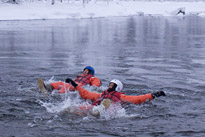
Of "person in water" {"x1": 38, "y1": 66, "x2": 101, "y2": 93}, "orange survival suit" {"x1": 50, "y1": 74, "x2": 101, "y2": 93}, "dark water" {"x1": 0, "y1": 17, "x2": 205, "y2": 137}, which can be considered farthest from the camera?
"orange survival suit" {"x1": 50, "y1": 74, "x2": 101, "y2": 93}

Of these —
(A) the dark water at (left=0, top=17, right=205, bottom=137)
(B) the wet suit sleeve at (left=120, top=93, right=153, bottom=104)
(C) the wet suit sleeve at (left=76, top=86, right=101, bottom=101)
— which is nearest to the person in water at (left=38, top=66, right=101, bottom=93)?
(A) the dark water at (left=0, top=17, right=205, bottom=137)

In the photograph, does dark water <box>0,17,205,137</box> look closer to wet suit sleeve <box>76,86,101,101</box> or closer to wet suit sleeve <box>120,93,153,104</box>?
wet suit sleeve <box>120,93,153,104</box>

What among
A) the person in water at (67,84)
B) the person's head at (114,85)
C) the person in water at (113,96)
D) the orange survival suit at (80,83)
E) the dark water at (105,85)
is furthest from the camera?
the orange survival suit at (80,83)

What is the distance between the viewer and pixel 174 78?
1316 centimetres

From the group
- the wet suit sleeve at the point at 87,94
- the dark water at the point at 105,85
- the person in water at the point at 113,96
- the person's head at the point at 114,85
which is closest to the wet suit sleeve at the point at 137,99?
the person in water at the point at 113,96

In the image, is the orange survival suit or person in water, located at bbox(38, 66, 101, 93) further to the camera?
the orange survival suit

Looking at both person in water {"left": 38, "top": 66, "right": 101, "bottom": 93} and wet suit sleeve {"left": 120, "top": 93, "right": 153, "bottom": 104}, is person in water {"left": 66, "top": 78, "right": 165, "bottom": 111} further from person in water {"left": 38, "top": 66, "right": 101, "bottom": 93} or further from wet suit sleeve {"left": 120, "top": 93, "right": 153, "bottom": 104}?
person in water {"left": 38, "top": 66, "right": 101, "bottom": 93}

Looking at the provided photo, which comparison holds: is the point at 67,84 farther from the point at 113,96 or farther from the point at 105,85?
the point at 113,96

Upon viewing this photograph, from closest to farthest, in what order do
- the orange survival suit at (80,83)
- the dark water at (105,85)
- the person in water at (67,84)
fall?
the dark water at (105,85), the person in water at (67,84), the orange survival suit at (80,83)

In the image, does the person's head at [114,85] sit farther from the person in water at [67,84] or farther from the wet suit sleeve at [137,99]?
the person in water at [67,84]

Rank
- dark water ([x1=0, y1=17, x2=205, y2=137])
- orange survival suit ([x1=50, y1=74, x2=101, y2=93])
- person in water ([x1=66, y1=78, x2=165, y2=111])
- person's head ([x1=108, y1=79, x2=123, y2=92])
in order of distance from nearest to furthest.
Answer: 1. dark water ([x1=0, y1=17, x2=205, y2=137])
2. person in water ([x1=66, y1=78, x2=165, y2=111])
3. person's head ([x1=108, y1=79, x2=123, y2=92])
4. orange survival suit ([x1=50, y1=74, x2=101, y2=93])

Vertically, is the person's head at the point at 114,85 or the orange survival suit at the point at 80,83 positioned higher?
the person's head at the point at 114,85

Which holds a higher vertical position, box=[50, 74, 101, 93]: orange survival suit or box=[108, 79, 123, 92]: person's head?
box=[108, 79, 123, 92]: person's head

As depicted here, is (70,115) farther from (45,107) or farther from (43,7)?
(43,7)
